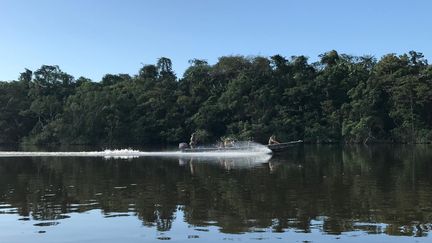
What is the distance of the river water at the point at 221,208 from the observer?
11078 millimetres

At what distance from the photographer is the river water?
36.3ft

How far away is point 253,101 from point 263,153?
37199 millimetres

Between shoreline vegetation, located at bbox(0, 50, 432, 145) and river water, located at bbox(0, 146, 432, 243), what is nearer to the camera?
river water, located at bbox(0, 146, 432, 243)

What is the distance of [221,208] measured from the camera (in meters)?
14.2

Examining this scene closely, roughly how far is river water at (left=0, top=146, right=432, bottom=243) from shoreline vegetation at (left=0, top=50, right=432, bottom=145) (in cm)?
4916

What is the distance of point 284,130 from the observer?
7388 cm

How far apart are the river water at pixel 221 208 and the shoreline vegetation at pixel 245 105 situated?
Answer: 49164 mm

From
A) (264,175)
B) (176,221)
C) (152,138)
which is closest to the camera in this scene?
(176,221)

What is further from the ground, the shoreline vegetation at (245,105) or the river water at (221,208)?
the shoreline vegetation at (245,105)

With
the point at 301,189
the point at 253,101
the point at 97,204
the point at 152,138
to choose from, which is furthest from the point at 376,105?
the point at 97,204

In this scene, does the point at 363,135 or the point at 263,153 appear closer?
the point at 263,153

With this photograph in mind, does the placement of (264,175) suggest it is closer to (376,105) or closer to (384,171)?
(384,171)

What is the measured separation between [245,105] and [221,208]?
210 feet

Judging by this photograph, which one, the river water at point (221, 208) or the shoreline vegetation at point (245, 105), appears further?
the shoreline vegetation at point (245, 105)
